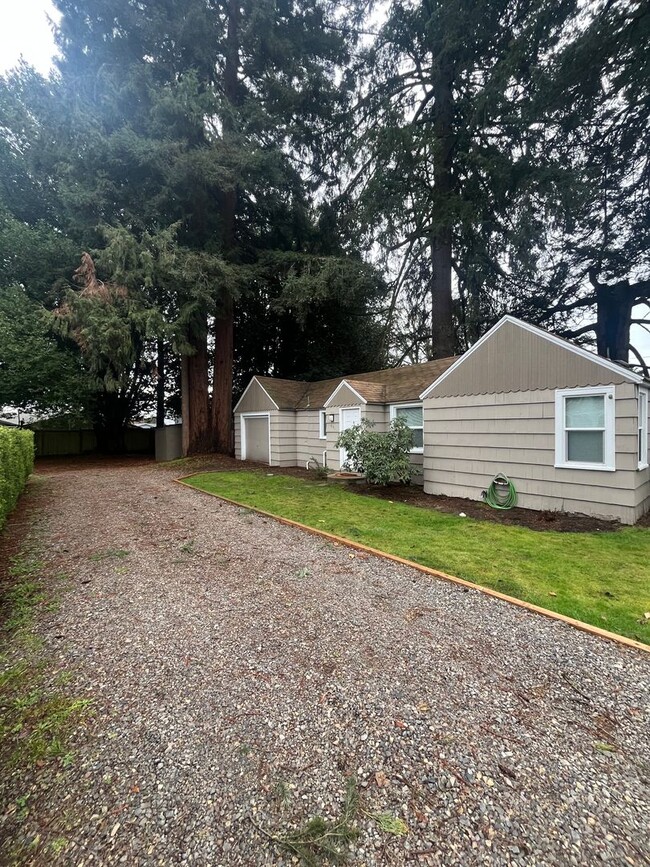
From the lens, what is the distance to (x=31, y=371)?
1487 cm

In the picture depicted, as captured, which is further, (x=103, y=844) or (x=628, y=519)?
(x=628, y=519)

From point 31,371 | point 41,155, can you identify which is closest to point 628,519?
point 31,371

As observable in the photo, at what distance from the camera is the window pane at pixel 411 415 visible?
34.4 feet

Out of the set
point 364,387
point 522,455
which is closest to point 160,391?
point 364,387

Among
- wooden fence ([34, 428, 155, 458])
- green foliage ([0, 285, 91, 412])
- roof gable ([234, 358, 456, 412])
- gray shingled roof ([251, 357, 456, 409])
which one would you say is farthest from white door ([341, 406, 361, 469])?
wooden fence ([34, 428, 155, 458])

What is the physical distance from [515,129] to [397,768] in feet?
56.0

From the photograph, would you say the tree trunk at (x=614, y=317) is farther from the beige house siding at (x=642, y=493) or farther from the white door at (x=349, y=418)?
the white door at (x=349, y=418)

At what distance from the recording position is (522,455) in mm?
7637

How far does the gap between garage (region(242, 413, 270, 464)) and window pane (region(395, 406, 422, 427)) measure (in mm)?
5945

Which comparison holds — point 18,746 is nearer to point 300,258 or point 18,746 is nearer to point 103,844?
point 103,844

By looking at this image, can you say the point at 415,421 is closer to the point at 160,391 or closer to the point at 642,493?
the point at 642,493

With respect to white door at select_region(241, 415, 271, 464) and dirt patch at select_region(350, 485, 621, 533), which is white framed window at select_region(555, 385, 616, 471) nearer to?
dirt patch at select_region(350, 485, 621, 533)

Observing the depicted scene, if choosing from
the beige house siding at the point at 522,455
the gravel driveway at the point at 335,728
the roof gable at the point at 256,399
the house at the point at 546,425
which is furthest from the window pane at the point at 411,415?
the gravel driveway at the point at 335,728

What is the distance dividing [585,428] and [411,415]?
448cm
